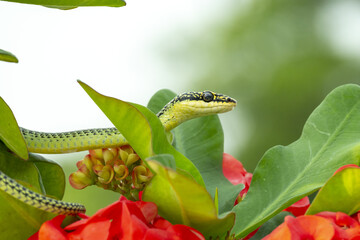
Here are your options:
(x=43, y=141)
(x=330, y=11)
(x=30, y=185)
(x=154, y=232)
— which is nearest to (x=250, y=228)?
(x=154, y=232)

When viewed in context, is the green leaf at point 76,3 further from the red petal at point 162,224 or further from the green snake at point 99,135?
the red petal at point 162,224

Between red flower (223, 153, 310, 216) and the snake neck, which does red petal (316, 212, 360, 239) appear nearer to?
red flower (223, 153, 310, 216)

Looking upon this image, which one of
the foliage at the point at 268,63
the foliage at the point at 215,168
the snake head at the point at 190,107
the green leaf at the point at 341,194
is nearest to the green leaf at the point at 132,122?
the foliage at the point at 215,168

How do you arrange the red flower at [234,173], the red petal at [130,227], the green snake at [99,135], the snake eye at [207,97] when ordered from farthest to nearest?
the snake eye at [207,97] → the green snake at [99,135] → the red flower at [234,173] → the red petal at [130,227]

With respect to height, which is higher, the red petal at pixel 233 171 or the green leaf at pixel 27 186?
the green leaf at pixel 27 186

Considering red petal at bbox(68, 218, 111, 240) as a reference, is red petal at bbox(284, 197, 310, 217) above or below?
below

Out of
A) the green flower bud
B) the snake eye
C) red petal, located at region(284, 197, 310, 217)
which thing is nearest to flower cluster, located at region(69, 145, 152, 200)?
the green flower bud
